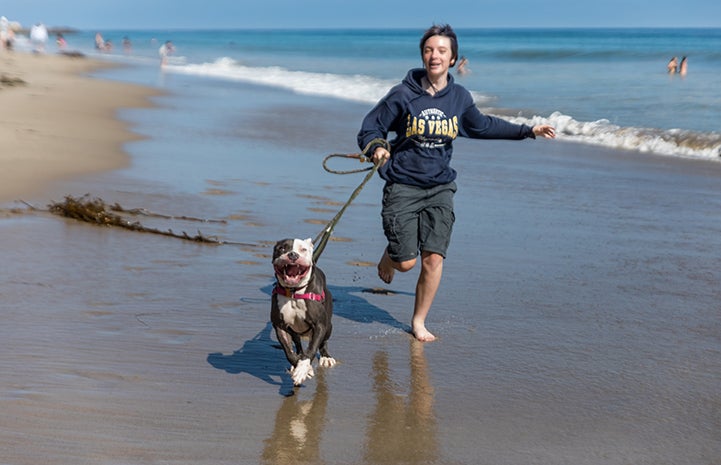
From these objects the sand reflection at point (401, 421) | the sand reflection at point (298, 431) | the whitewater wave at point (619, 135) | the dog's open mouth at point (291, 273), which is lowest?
the sand reflection at point (298, 431)

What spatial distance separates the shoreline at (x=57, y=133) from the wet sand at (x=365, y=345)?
59 cm

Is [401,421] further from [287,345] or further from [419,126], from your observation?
[419,126]

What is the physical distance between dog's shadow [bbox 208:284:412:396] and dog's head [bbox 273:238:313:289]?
510 millimetres

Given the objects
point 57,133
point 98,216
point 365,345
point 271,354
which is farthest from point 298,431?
point 57,133

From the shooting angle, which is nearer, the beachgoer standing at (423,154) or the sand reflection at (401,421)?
the sand reflection at (401,421)

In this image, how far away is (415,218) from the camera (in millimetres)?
5191

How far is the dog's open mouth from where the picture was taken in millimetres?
4062

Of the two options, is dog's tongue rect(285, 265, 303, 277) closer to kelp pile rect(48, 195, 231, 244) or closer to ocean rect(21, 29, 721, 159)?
kelp pile rect(48, 195, 231, 244)

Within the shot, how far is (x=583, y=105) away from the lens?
20.3m

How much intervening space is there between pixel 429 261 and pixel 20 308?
2258mm

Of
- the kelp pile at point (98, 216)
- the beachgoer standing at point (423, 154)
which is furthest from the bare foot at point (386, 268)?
the kelp pile at point (98, 216)

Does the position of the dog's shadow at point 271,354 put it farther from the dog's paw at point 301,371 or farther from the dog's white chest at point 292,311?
the dog's white chest at point 292,311

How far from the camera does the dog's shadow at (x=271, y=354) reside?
4379mm

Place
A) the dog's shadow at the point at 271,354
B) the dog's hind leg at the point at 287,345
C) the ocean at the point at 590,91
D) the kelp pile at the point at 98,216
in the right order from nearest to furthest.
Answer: the dog's hind leg at the point at 287,345, the dog's shadow at the point at 271,354, the kelp pile at the point at 98,216, the ocean at the point at 590,91
